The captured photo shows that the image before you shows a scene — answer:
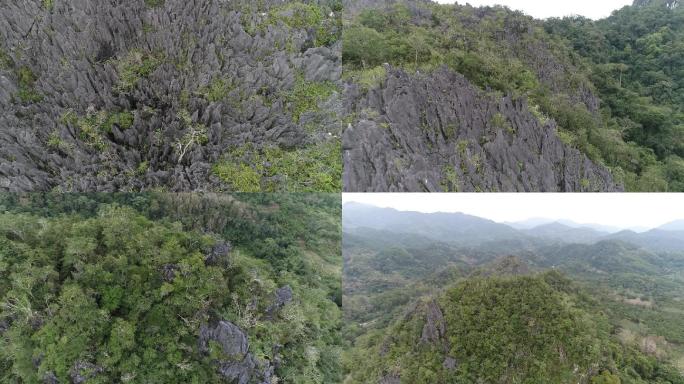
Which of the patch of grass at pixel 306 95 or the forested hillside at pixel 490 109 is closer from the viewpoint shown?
the forested hillside at pixel 490 109

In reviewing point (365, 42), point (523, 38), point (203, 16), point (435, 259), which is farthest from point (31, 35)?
point (523, 38)

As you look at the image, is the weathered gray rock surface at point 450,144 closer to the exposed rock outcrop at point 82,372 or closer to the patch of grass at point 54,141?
the exposed rock outcrop at point 82,372

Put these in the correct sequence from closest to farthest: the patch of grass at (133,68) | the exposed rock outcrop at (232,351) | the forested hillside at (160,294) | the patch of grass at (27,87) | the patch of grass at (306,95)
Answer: the forested hillside at (160,294) → the exposed rock outcrop at (232,351) → the patch of grass at (27,87) → the patch of grass at (133,68) → the patch of grass at (306,95)

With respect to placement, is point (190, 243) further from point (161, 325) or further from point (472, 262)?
point (472, 262)

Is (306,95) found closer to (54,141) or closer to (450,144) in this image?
(450,144)

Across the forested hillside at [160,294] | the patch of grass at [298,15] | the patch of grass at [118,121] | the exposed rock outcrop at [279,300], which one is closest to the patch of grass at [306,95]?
the patch of grass at [298,15]

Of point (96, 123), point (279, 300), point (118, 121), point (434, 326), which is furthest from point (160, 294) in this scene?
point (434, 326)
